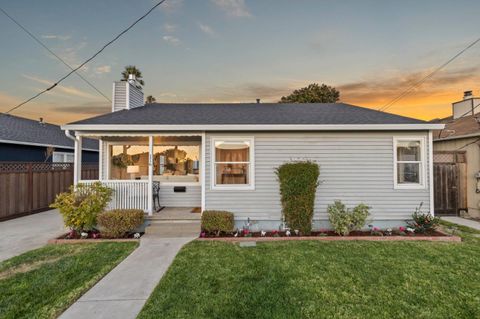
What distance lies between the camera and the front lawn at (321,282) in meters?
2.77

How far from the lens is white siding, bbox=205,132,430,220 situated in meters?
6.38

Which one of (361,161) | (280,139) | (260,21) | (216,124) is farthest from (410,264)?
(260,21)

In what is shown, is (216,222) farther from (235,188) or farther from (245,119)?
(245,119)

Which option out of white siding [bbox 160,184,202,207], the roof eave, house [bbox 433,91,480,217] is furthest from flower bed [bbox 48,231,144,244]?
house [bbox 433,91,480,217]

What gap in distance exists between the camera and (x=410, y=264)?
414 centimetres

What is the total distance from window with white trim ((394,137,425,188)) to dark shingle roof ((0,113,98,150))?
15125mm

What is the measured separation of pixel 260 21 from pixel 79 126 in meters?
7.79

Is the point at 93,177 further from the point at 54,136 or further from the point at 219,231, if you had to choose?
the point at 219,231

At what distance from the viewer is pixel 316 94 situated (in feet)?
68.4

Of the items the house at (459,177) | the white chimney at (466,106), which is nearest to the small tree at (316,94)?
the white chimney at (466,106)

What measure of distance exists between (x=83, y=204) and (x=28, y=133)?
396 inches

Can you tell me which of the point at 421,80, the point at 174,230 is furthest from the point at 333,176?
the point at 421,80

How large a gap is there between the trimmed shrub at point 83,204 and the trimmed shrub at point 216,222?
9.03 ft

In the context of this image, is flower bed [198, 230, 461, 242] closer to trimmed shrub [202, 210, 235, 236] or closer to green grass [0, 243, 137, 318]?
trimmed shrub [202, 210, 235, 236]
